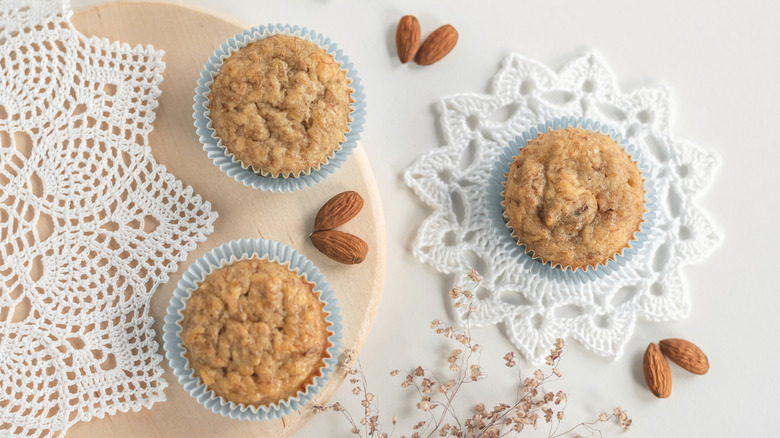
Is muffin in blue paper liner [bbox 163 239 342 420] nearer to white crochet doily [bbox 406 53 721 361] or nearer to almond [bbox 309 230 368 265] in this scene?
almond [bbox 309 230 368 265]

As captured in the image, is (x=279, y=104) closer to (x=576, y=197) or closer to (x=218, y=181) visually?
(x=218, y=181)

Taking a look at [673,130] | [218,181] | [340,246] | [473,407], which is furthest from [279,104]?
[673,130]

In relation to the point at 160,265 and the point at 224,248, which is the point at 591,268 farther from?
the point at 160,265

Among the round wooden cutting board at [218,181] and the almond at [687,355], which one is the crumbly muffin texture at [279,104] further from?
A: the almond at [687,355]

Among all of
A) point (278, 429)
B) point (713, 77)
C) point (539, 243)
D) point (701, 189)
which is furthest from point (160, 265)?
point (713, 77)

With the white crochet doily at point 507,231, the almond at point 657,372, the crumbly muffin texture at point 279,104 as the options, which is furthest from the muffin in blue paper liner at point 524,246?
the crumbly muffin texture at point 279,104

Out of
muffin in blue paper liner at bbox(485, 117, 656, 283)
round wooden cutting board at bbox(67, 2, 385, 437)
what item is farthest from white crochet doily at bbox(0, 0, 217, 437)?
muffin in blue paper liner at bbox(485, 117, 656, 283)
